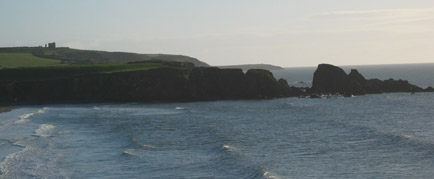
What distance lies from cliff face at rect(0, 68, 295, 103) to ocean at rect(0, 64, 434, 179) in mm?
20694

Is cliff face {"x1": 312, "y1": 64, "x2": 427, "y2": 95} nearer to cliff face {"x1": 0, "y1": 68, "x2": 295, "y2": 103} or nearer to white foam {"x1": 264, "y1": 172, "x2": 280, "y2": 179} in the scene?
cliff face {"x1": 0, "y1": 68, "x2": 295, "y2": 103}

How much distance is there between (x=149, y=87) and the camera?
85.6 meters

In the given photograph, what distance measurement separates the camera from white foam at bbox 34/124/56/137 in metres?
45.1

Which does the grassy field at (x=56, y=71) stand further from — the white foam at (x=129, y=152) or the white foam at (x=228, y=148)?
the white foam at (x=228, y=148)

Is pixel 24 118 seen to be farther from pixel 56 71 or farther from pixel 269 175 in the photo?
pixel 56 71

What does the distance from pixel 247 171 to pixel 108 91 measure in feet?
197

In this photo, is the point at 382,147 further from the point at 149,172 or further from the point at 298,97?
the point at 298,97

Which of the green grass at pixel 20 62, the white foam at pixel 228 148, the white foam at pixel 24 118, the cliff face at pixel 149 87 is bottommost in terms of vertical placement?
the white foam at pixel 24 118

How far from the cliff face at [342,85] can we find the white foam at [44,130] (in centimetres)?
5178

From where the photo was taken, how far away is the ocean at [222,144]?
95.3 ft

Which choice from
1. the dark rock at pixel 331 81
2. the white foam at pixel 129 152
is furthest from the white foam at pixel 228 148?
Result: the dark rock at pixel 331 81

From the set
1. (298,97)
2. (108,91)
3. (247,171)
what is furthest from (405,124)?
(108,91)

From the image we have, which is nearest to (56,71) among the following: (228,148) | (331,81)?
(331,81)

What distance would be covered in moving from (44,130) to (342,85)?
188 ft
